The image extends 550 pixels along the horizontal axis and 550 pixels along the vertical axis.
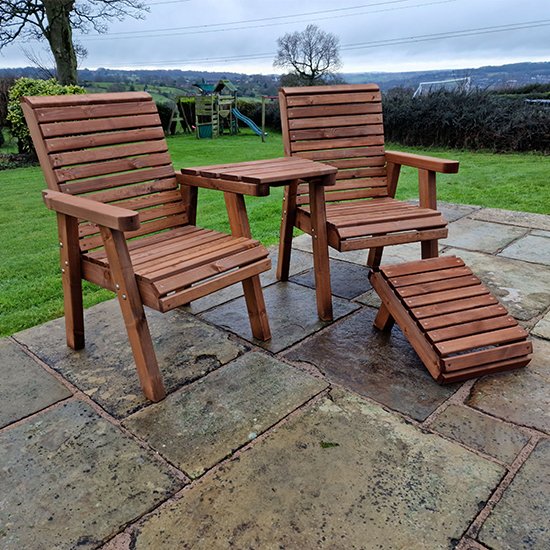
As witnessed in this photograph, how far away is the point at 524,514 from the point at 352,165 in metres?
2.29

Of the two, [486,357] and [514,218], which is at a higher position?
[486,357]

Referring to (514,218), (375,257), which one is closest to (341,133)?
(375,257)

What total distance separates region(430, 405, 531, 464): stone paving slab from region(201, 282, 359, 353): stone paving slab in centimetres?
84

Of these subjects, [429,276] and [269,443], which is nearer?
[269,443]

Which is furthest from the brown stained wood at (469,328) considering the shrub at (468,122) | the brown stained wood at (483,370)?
the shrub at (468,122)

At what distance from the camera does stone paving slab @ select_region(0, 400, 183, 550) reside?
4.54 ft

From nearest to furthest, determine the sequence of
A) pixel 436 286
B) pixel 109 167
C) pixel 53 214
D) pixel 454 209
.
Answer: pixel 436 286
pixel 109 167
pixel 454 209
pixel 53 214

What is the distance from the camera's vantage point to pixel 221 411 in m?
1.90

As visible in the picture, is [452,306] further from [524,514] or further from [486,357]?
[524,514]

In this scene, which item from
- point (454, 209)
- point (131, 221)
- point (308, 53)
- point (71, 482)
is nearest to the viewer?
point (71, 482)

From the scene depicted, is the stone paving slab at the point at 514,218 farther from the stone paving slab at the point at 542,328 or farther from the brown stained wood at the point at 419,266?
the brown stained wood at the point at 419,266

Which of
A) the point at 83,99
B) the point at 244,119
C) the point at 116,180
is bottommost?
the point at 244,119

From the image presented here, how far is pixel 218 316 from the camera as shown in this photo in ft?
8.93

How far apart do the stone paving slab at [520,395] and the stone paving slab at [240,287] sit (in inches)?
59.0
